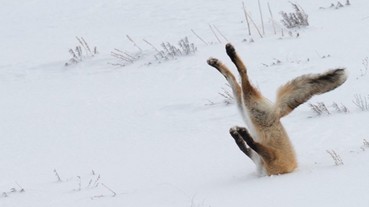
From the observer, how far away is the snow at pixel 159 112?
5.49 m

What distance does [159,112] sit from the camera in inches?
347

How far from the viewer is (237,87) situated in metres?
5.88

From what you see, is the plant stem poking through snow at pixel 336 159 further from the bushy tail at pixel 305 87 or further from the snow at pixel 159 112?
the bushy tail at pixel 305 87

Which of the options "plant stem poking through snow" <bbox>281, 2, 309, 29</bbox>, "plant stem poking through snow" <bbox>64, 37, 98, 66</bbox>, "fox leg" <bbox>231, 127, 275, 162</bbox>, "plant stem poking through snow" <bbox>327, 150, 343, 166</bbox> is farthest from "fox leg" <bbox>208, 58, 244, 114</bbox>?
"plant stem poking through snow" <bbox>64, 37, 98, 66</bbox>

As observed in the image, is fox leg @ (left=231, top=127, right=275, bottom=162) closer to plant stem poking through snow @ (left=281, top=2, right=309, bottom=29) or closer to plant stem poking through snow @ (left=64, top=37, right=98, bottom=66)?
plant stem poking through snow @ (left=281, top=2, right=309, bottom=29)

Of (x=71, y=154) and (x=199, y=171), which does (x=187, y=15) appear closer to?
(x=71, y=154)

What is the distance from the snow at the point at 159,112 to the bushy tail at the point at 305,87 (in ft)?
1.67

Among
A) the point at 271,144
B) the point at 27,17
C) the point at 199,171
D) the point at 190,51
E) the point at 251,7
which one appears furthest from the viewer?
the point at 27,17

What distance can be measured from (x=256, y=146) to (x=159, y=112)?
3.51 meters

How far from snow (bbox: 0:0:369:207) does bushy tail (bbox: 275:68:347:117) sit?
51cm

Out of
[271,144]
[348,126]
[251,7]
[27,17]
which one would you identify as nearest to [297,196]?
[271,144]

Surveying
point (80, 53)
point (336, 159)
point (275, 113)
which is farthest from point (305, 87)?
point (80, 53)

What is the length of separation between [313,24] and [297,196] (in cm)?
693

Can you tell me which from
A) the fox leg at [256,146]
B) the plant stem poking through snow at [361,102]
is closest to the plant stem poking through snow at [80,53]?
the plant stem poking through snow at [361,102]
